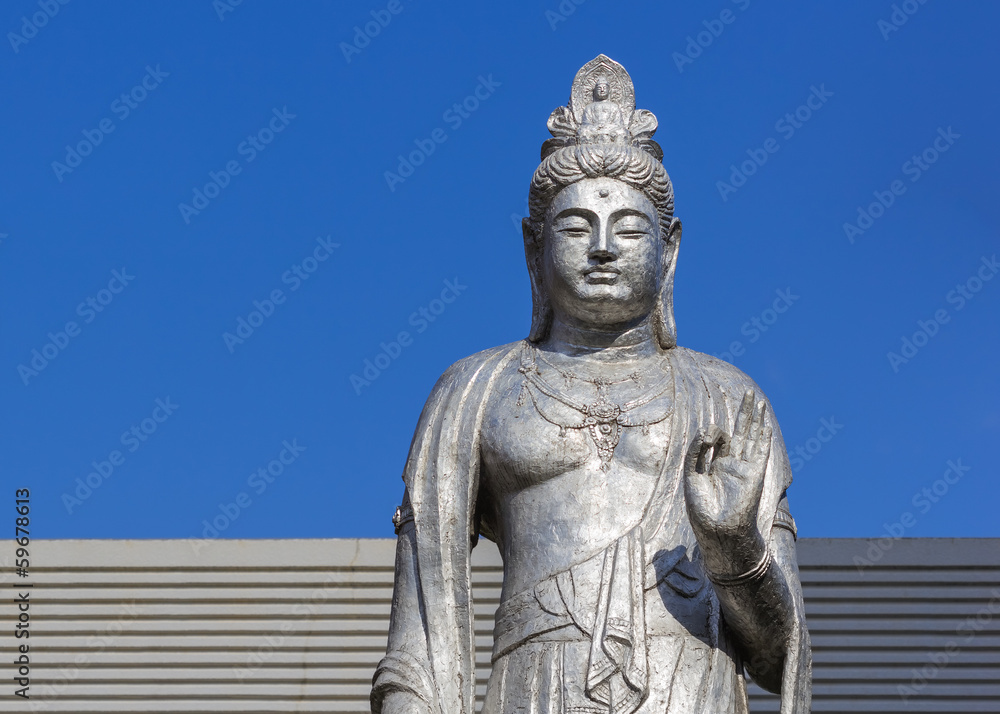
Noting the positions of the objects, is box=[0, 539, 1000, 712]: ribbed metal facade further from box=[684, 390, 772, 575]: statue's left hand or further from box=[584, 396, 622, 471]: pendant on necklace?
box=[684, 390, 772, 575]: statue's left hand

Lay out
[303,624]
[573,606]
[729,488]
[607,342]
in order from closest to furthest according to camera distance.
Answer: [729,488] → [573,606] → [607,342] → [303,624]

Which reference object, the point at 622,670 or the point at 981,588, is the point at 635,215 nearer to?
the point at 622,670

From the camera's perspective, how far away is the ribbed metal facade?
573 inches

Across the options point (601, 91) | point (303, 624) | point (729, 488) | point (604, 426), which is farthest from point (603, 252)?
point (303, 624)

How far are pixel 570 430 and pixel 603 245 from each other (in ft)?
2.73

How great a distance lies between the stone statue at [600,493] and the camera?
7.51 metres

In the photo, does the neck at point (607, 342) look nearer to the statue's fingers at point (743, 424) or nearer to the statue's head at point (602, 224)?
the statue's head at point (602, 224)

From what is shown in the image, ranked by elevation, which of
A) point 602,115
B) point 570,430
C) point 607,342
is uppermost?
point 602,115

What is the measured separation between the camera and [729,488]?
23.8 feet

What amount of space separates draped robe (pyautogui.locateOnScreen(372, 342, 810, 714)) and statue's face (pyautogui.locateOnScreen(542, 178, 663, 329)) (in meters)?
0.44

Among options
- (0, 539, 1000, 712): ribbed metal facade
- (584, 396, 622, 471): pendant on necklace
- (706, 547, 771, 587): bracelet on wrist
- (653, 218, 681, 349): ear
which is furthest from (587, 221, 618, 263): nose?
(0, 539, 1000, 712): ribbed metal facade

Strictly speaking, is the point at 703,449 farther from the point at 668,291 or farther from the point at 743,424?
the point at 668,291

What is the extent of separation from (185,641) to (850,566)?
17.3ft

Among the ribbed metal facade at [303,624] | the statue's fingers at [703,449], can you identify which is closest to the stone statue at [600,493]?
the statue's fingers at [703,449]
